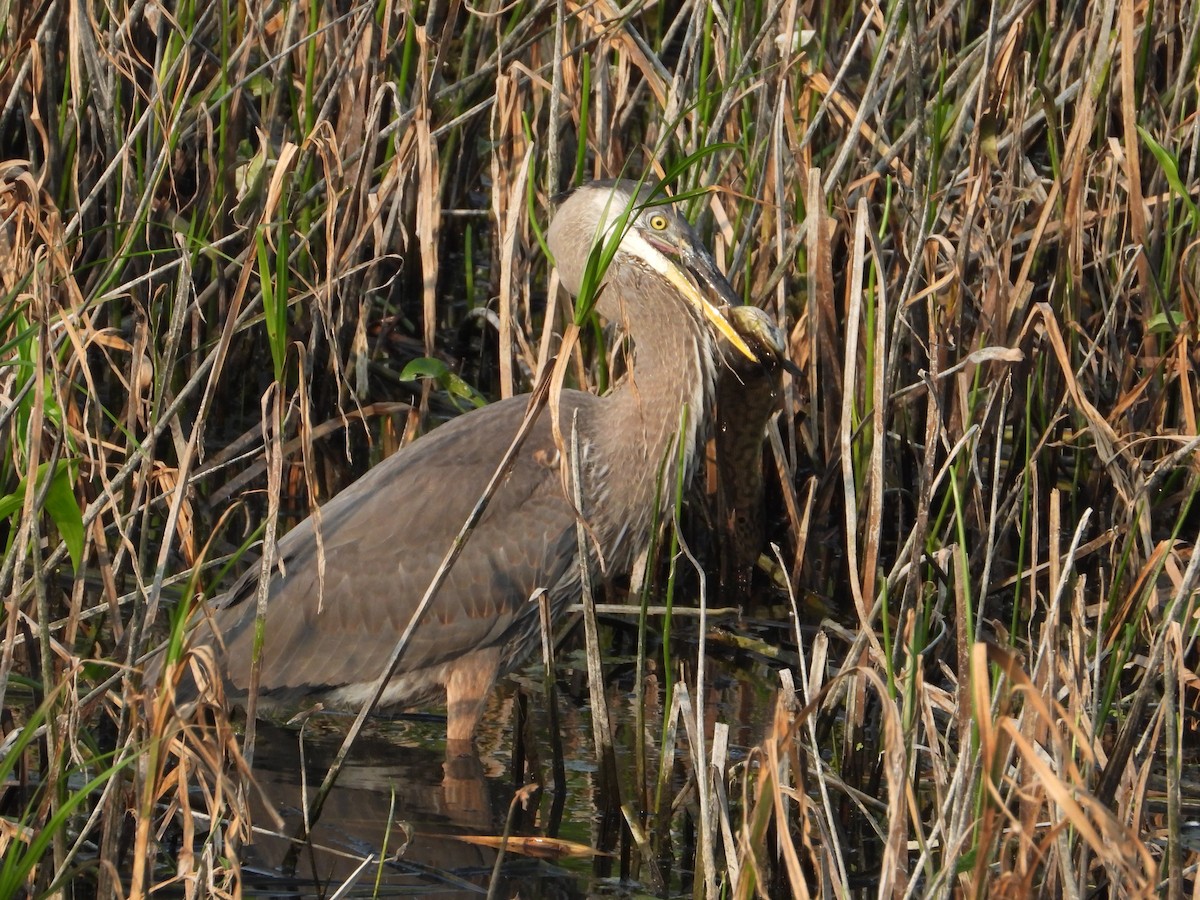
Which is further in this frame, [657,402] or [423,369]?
[423,369]

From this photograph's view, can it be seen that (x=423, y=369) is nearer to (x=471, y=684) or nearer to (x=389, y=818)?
(x=471, y=684)

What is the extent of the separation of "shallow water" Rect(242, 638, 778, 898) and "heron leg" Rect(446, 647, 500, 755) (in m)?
0.09

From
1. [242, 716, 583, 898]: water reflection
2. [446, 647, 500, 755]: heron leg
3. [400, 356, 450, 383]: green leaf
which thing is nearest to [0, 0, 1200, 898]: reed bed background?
[400, 356, 450, 383]: green leaf

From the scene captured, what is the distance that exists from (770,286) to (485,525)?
1.06 meters

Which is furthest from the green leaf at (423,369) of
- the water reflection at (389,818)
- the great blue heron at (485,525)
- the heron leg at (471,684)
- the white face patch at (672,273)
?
the water reflection at (389,818)

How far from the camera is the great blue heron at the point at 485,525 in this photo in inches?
164

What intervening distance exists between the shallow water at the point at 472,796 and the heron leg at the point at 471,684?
0.09 metres

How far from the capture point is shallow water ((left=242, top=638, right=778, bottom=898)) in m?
3.32

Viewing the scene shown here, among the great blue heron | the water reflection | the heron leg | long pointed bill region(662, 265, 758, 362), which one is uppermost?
long pointed bill region(662, 265, 758, 362)

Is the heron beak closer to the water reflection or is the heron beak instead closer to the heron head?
the heron head

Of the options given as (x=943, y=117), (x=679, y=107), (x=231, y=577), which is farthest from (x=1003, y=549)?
(x=231, y=577)

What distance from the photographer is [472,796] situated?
384 cm

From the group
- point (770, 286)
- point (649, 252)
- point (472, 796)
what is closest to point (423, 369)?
point (649, 252)

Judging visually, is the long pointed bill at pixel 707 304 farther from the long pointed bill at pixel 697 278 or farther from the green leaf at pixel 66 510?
Answer: the green leaf at pixel 66 510
